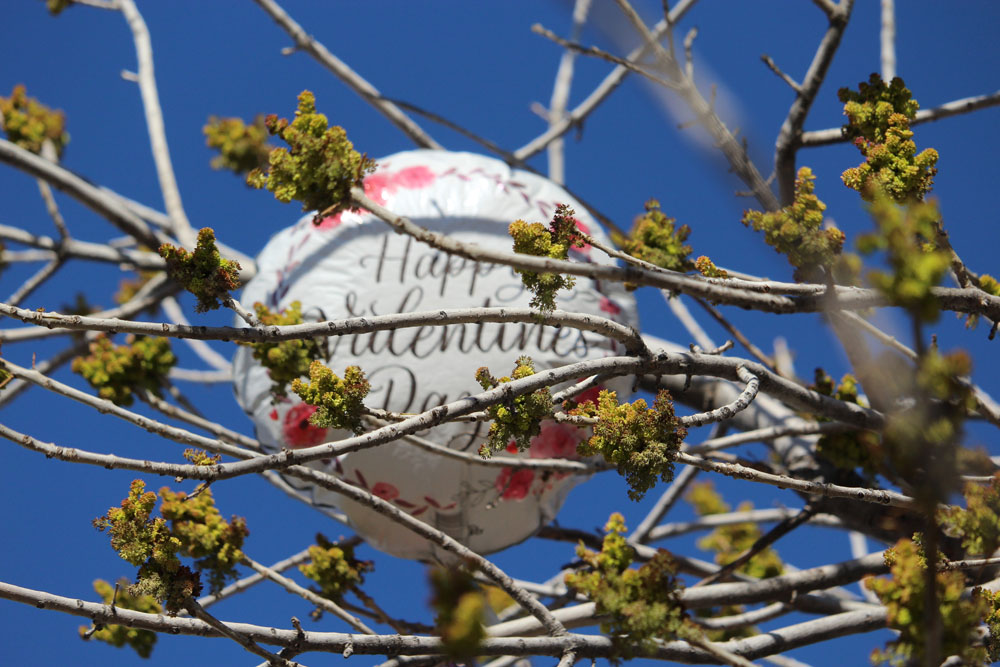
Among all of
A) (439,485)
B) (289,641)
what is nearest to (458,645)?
(289,641)

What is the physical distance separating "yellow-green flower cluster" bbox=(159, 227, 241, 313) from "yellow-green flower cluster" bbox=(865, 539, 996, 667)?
2008 mm

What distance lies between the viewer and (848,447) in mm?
4898

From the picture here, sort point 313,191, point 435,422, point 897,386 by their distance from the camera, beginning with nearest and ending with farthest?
point 435,422 < point 313,191 < point 897,386

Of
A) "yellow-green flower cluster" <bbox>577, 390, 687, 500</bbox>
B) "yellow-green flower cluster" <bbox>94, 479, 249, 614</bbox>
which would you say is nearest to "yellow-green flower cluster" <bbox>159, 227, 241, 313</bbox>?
"yellow-green flower cluster" <bbox>94, 479, 249, 614</bbox>

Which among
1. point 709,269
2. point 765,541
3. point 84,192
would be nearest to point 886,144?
point 709,269

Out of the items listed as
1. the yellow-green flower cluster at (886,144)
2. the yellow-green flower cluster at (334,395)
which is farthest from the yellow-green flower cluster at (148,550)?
the yellow-green flower cluster at (886,144)

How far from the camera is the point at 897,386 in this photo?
13.1 feet

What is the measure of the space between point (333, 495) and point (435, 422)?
68.3 inches

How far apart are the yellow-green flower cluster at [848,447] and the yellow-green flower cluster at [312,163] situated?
251cm

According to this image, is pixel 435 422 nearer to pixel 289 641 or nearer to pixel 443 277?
pixel 289 641

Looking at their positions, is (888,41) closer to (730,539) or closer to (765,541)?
(765,541)

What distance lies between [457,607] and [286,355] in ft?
8.48

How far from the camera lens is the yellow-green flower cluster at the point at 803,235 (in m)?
3.51

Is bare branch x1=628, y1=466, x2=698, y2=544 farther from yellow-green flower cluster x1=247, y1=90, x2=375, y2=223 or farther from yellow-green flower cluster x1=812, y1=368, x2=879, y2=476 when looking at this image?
yellow-green flower cluster x1=247, y1=90, x2=375, y2=223
